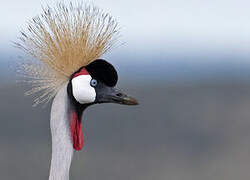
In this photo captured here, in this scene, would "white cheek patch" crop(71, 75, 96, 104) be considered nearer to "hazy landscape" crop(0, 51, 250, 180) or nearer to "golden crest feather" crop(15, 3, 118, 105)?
"golden crest feather" crop(15, 3, 118, 105)

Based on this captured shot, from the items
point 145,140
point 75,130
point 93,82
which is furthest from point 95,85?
point 145,140

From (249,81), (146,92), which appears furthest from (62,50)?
(249,81)

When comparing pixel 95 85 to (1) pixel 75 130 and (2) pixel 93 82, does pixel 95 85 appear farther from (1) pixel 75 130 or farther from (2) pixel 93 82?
(1) pixel 75 130

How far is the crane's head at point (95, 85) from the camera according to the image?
3252 millimetres

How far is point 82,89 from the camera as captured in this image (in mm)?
3258

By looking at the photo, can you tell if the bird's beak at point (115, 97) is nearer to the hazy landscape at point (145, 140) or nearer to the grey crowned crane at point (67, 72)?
the grey crowned crane at point (67, 72)

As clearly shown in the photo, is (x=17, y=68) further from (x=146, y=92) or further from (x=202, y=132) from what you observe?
(x=146, y=92)

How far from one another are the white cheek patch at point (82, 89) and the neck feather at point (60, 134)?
0.16 feet

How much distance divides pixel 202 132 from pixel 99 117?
112 inches

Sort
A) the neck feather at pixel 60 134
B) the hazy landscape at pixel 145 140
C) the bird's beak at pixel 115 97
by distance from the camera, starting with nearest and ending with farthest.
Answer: the neck feather at pixel 60 134
the bird's beak at pixel 115 97
the hazy landscape at pixel 145 140

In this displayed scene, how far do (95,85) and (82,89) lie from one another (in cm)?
8

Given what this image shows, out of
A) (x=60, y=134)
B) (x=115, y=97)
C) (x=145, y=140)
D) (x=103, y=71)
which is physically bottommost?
(x=60, y=134)

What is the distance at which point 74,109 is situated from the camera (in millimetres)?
3299

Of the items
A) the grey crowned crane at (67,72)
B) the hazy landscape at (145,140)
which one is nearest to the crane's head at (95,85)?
the grey crowned crane at (67,72)
